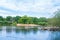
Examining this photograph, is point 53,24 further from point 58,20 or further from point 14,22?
point 14,22

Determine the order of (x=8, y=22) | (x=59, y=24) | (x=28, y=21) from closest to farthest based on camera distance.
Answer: (x=59, y=24), (x=28, y=21), (x=8, y=22)

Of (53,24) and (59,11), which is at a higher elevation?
(59,11)

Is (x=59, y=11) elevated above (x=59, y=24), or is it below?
above

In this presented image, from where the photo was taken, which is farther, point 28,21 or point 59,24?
point 28,21

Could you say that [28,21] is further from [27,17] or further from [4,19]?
[4,19]

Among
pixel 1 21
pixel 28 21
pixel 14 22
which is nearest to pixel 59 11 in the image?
pixel 28 21

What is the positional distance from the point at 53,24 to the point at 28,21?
980 inches

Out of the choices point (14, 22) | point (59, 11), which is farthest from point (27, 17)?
point (59, 11)

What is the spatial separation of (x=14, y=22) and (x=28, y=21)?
6696 mm

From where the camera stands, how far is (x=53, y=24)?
45.3m

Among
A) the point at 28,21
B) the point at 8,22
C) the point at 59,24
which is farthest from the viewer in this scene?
the point at 8,22

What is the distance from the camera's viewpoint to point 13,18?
254ft

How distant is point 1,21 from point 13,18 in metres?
5.49

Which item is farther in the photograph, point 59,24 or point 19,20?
point 19,20
